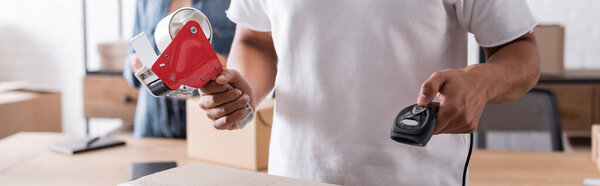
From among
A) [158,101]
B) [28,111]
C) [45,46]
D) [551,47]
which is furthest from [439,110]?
[45,46]

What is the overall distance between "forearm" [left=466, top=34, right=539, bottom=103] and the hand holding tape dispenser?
326 millimetres

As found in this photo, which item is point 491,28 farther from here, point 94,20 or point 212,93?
point 94,20

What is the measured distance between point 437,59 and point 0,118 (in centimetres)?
150

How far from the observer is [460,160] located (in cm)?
85

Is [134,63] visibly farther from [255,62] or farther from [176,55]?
[176,55]

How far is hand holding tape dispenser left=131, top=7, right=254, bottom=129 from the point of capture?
25.8 inches

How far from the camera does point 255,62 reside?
3.24ft

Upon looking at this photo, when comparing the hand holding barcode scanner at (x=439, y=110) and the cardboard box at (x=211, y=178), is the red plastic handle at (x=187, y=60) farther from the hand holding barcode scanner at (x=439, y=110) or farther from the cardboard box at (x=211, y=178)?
the hand holding barcode scanner at (x=439, y=110)

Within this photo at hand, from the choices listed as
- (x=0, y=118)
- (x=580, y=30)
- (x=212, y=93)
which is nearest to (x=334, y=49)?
(x=212, y=93)

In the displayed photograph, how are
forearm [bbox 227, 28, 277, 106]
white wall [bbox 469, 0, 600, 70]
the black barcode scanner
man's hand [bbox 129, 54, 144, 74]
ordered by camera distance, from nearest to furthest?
1. the black barcode scanner
2. forearm [bbox 227, 28, 277, 106]
3. man's hand [bbox 129, 54, 144, 74]
4. white wall [bbox 469, 0, 600, 70]

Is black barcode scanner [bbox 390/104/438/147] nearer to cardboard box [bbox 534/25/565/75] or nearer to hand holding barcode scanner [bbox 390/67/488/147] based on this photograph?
hand holding barcode scanner [bbox 390/67/488/147]

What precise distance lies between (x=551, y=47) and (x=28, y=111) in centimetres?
204

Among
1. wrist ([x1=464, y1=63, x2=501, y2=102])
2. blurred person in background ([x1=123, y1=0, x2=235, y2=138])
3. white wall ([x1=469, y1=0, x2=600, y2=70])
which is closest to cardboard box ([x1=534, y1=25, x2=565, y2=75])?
white wall ([x1=469, y1=0, x2=600, y2=70])

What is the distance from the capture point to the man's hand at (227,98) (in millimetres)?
769
